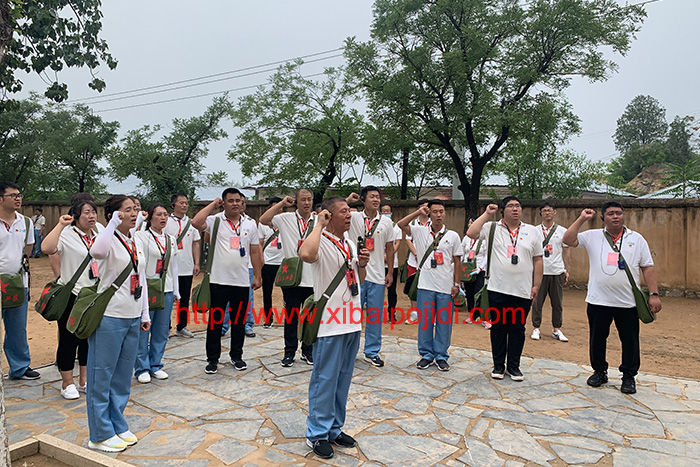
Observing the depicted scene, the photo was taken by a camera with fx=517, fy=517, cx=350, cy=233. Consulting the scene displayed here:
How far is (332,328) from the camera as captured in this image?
3881mm

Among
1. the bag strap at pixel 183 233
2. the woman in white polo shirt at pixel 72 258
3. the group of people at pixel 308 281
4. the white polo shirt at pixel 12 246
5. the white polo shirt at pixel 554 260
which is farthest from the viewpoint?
the white polo shirt at pixel 554 260

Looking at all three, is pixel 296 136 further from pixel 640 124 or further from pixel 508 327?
pixel 640 124

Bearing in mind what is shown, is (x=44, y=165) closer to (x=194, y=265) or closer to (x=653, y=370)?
(x=194, y=265)

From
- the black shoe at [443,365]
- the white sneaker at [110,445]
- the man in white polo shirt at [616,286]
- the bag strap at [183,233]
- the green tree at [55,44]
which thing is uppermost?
the green tree at [55,44]

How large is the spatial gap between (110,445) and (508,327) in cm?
418

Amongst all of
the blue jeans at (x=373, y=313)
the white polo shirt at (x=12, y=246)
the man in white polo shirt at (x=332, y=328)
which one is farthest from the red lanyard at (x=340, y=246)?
the white polo shirt at (x=12, y=246)

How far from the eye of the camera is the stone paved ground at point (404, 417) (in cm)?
396

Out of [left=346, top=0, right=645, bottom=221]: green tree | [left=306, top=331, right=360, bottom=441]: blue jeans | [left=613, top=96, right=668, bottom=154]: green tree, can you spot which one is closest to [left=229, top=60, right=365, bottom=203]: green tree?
[left=346, top=0, right=645, bottom=221]: green tree

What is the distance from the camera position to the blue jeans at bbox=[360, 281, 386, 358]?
633 cm

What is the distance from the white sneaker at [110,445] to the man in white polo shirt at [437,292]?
11.4 feet

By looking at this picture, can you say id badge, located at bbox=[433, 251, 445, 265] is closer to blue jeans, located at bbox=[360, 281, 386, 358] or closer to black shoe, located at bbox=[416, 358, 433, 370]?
blue jeans, located at bbox=[360, 281, 386, 358]

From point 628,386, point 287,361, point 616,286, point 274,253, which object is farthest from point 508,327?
point 274,253

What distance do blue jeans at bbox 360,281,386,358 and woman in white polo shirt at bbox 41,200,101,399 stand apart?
10.0 ft

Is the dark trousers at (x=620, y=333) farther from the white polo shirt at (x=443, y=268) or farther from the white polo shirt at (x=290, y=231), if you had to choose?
the white polo shirt at (x=290, y=231)
